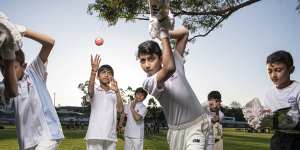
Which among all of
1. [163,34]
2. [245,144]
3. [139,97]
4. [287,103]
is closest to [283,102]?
[287,103]

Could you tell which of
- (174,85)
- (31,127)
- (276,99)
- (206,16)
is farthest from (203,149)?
(206,16)

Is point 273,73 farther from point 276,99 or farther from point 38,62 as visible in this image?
point 38,62

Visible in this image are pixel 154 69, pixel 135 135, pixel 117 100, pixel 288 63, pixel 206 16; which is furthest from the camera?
pixel 206 16

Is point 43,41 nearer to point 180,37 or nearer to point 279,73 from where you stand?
point 180,37

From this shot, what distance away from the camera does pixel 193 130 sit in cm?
493

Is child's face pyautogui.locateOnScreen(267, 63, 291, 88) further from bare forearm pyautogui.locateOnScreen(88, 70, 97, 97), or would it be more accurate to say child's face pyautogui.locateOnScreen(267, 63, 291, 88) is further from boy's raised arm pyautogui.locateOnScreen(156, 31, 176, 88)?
bare forearm pyautogui.locateOnScreen(88, 70, 97, 97)

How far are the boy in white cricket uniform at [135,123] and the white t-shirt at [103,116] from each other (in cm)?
302

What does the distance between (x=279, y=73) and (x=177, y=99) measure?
5.30ft

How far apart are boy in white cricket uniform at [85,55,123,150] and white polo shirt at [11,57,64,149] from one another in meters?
2.99

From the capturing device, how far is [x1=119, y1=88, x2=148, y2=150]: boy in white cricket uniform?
1220 centimetres

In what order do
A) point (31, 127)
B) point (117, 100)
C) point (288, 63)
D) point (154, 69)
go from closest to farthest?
point (154, 69)
point (31, 127)
point (288, 63)
point (117, 100)

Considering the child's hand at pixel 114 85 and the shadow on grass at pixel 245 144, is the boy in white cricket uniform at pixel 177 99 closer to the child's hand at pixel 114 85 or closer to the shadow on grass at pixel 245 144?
the child's hand at pixel 114 85

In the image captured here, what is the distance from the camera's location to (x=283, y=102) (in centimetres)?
575

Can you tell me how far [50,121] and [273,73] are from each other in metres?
2.67
